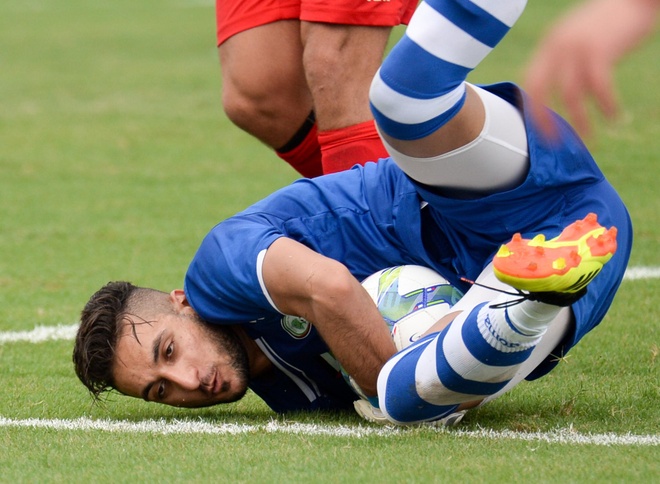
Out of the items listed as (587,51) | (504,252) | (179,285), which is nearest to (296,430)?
(504,252)

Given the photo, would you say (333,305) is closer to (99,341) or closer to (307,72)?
(99,341)

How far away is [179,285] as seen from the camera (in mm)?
5887

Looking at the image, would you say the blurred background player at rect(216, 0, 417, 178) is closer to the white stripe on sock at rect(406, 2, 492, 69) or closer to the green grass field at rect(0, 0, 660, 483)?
the green grass field at rect(0, 0, 660, 483)

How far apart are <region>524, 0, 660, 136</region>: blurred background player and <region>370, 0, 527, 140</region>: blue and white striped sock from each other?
1.08 feet

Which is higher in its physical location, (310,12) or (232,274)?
(310,12)

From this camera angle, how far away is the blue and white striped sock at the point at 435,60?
3.21 m

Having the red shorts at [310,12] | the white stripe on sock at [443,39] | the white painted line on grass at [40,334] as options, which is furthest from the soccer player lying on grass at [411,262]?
the white painted line on grass at [40,334]

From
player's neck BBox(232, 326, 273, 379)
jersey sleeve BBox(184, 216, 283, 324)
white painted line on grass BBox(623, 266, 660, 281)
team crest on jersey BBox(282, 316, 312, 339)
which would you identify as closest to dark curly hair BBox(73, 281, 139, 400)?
jersey sleeve BBox(184, 216, 283, 324)

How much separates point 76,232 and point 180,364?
3.66 metres

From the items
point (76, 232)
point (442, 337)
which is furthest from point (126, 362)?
point (76, 232)

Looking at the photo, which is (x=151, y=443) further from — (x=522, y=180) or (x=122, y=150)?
(x=122, y=150)

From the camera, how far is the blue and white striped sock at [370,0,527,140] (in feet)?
10.5

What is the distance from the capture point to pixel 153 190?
Result: 859cm

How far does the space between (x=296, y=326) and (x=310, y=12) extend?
1433 mm
